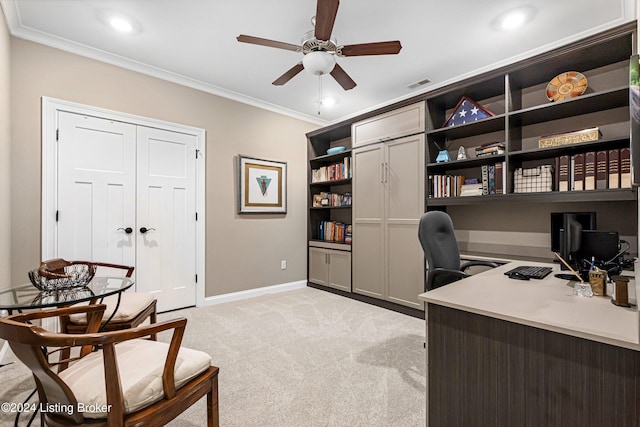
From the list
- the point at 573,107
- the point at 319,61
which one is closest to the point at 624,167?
the point at 573,107

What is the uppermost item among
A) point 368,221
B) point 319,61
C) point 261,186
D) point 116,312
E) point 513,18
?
point 513,18

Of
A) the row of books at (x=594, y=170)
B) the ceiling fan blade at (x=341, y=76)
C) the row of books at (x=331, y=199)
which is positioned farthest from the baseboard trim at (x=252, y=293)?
the row of books at (x=594, y=170)

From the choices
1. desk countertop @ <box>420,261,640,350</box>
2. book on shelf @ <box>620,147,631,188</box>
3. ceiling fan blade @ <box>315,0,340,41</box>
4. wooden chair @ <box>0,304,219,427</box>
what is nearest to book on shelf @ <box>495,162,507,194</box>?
book on shelf @ <box>620,147,631,188</box>

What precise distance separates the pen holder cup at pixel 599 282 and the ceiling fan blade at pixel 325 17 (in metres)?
2.00

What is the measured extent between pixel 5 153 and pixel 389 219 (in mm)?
3638

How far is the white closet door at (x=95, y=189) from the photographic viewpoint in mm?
2840

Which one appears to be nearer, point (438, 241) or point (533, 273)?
point (533, 273)

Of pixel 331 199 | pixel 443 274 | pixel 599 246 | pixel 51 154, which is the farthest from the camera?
pixel 331 199

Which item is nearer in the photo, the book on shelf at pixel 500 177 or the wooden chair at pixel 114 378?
the wooden chair at pixel 114 378

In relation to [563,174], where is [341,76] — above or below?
above

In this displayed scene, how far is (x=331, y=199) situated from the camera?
15.3 feet

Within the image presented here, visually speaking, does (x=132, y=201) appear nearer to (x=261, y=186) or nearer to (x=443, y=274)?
(x=261, y=186)

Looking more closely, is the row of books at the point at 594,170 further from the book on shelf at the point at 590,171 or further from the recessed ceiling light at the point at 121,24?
the recessed ceiling light at the point at 121,24

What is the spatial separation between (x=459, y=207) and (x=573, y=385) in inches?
102
